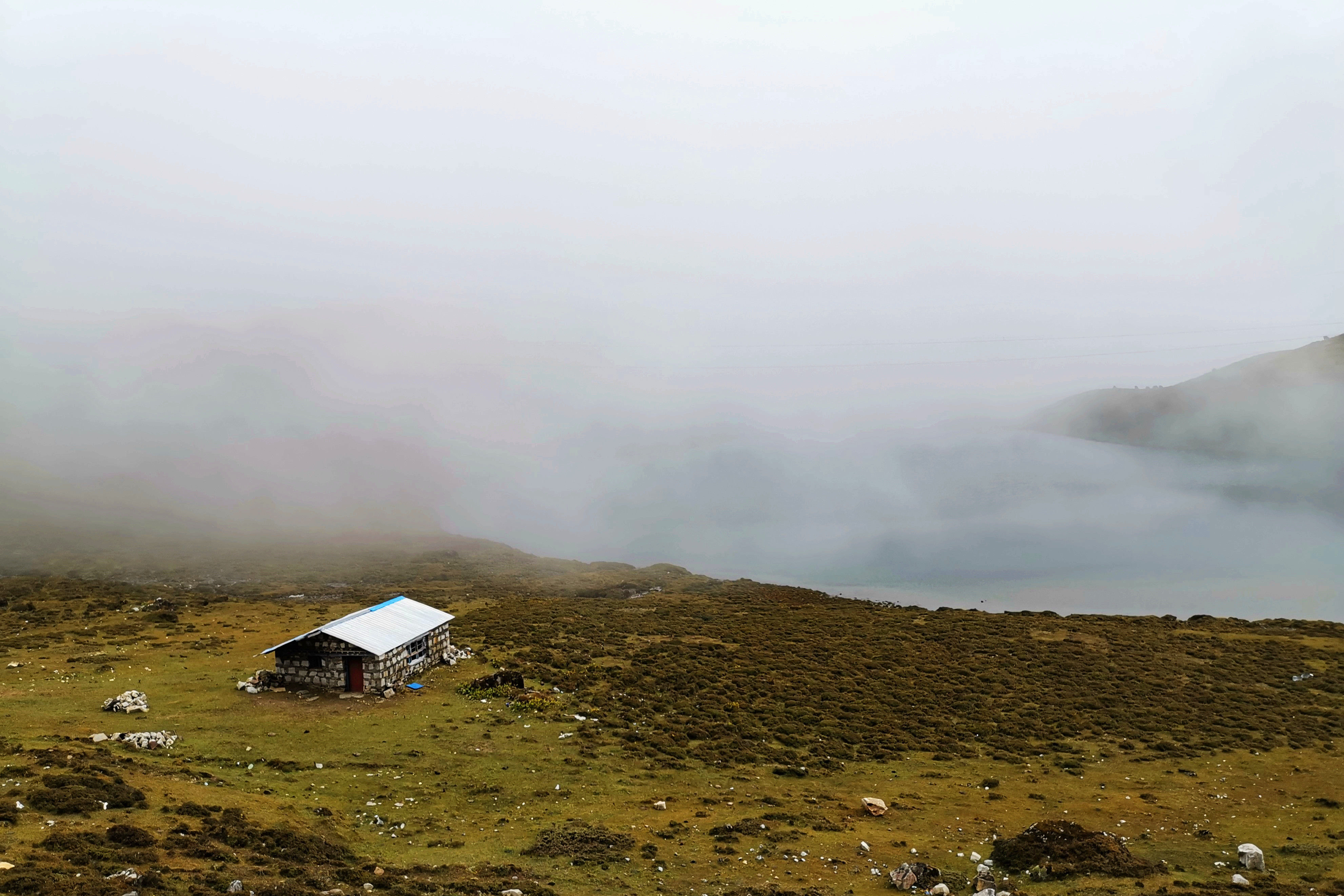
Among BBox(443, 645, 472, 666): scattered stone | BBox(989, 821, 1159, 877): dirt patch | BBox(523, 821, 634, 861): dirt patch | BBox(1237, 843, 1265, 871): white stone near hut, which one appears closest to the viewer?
BBox(989, 821, 1159, 877): dirt patch

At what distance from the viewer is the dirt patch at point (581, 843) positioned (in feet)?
75.6

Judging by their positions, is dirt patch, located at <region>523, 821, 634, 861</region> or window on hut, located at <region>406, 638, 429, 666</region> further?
window on hut, located at <region>406, 638, 429, 666</region>

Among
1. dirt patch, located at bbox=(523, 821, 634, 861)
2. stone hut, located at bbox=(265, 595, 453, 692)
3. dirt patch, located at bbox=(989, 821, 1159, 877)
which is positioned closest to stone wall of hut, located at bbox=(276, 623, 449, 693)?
stone hut, located at bbox=(265, 595, 453, 692)

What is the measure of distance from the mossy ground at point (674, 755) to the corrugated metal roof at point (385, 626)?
10.9 feet

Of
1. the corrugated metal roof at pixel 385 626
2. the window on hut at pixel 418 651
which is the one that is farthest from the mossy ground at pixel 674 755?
the corrugated metal roof at pixel 385 626

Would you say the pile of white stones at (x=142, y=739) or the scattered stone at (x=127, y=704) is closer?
the pile of white stones at (x=142, y=739)

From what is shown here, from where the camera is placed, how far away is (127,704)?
34.7 metres

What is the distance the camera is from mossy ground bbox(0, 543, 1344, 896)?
842 inches

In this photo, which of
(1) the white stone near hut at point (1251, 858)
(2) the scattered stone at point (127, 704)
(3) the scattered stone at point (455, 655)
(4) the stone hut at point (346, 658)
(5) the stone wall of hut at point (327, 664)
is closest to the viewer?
(1) the white stone near hut at point (1251, 858)

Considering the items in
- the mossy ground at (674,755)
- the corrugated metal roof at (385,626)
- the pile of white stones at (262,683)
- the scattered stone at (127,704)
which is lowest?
the mossy ground at (674,755)

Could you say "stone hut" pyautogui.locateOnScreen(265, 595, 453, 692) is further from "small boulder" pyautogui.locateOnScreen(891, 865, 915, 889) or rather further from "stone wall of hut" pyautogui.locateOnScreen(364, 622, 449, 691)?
"small boulder" pyautogui.locateOnScreen(891, 865, 915, 889)

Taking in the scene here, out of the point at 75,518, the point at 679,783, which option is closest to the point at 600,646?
the point at 679,783

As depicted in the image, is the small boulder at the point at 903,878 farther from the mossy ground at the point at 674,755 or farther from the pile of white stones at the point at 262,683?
the pile of white stones at the point at 262,683

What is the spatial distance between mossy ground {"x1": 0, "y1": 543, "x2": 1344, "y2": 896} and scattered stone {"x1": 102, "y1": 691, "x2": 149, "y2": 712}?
0.80m
